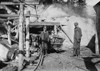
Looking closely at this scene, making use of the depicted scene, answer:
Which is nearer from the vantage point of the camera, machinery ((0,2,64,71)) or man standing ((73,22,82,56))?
machinery ((0,2,64,71))

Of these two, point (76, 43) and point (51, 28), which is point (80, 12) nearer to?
point (51, 28)

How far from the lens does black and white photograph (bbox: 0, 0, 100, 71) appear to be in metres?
9.33

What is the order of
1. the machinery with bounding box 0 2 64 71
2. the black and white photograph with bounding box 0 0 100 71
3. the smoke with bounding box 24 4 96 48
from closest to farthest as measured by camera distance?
the machinery with bounding box 0 2 64 71, the black and white photograph with bounding box 0 0 100 71, the smoke with bounding box 24 4 96 48

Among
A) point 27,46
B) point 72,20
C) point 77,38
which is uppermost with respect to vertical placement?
point 72,20

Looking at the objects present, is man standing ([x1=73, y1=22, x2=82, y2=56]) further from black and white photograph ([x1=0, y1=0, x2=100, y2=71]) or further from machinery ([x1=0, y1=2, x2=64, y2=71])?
machinery ([x1=0, y1=2, x2=64, y2=71])

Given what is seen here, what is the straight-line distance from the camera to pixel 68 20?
25828mm

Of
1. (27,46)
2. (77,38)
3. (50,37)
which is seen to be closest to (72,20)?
(50,37)

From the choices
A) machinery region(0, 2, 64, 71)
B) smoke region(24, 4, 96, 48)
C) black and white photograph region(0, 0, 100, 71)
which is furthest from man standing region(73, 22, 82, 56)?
smoke region(24, 4, 96, 48)

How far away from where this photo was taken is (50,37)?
53.2 ft

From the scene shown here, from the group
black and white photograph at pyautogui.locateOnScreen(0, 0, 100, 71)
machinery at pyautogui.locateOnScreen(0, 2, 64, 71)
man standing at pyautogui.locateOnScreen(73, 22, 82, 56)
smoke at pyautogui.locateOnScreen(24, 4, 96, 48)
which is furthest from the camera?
smoke at pyautogui.locateOnScreen(24, 4, 96, 48)

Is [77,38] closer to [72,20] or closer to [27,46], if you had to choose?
[27,46]

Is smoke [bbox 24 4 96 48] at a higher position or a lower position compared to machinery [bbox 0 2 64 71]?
higher

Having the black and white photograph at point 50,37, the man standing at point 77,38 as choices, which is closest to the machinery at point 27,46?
the black and white photograph at point 50,37

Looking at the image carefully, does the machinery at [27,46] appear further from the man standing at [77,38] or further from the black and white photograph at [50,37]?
the man standing at [77,38]
